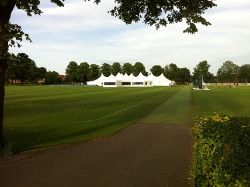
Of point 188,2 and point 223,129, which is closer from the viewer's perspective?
point 223,129

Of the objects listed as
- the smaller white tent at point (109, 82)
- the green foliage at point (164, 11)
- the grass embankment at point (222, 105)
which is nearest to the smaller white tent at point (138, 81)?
the smaller white tent at point (109, 82)

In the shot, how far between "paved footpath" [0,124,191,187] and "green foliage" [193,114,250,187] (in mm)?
3110

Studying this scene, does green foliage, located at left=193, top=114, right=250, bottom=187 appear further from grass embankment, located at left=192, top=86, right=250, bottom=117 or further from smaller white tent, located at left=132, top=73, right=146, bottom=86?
smaller white tent, located at left=132, top=73, right=146, bottom=86

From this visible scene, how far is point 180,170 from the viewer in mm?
11898

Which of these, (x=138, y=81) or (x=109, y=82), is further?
(x=138, y=81)

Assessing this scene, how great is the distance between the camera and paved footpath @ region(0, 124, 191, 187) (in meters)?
10.5

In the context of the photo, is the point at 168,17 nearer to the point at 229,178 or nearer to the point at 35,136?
the point at 35,136

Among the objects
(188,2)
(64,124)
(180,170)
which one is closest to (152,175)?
(180,170)

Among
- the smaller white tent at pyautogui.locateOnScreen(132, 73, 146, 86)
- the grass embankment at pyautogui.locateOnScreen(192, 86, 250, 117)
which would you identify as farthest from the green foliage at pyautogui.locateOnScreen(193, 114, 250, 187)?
the smaller white tent at pyautogui.locateOnScreen(132, 73, 146, 86)

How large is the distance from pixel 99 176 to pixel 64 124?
1368cm

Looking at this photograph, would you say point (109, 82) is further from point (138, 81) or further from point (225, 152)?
point (225, 152)

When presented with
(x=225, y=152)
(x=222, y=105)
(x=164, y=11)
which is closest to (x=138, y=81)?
(x=222, y=105)

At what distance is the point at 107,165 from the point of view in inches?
492

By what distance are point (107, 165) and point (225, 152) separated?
20.8ft
